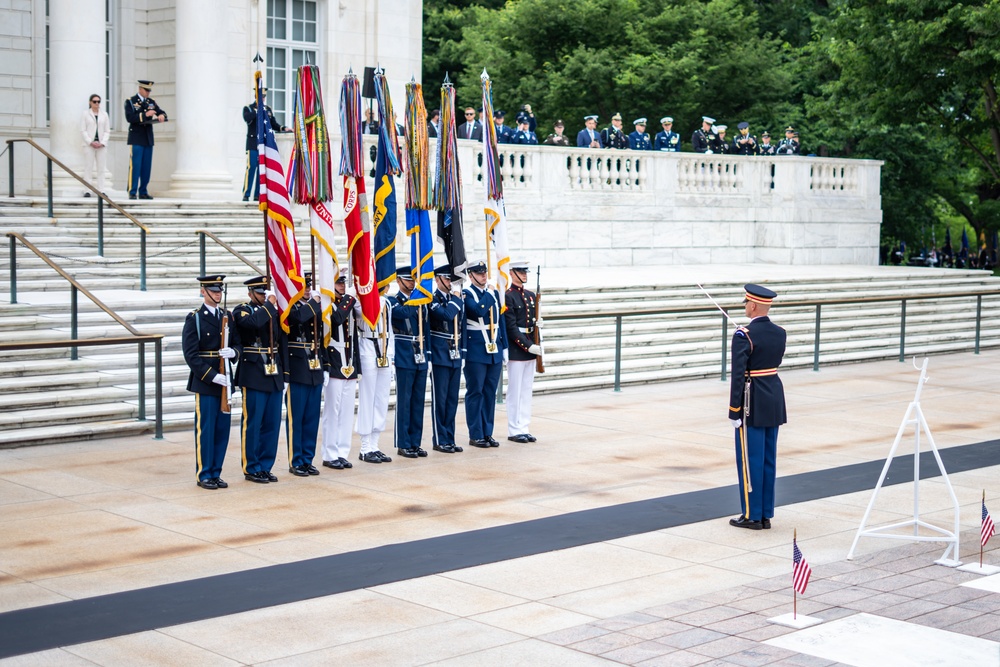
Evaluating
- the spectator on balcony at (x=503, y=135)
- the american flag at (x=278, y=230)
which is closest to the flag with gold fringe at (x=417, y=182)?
the american flag at (x=278, y=230)

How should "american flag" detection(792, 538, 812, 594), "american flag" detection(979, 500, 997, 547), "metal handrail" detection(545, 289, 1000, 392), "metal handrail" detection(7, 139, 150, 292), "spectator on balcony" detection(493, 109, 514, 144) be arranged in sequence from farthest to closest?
"spectator on balcony" detection(493, 109, 514, 144) → "metal handrail" detection(7, 139, 150, 292) → "metal handrail" detection(545, 289, 1000, 392) → "american flag" detection(979, 500, 997, 547) → "american flag" detection(792, 538, 812, 594)

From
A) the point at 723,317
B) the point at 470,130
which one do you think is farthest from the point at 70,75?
the point at 723,317

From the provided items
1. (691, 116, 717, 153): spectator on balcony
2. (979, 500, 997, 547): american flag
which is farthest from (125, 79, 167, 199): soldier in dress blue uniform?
(979, 500, 997, 547): american flag

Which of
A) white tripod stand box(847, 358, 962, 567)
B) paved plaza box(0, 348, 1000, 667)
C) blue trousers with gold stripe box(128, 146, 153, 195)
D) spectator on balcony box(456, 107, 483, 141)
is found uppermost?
spectator on balcony box(456, 107, 483, 141)

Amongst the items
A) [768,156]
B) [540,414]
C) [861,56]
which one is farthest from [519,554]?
[861,56]

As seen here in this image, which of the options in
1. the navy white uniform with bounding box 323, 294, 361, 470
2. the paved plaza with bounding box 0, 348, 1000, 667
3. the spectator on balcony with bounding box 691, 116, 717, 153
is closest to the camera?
the paved plaza with bounding box 0, 348, 1000, 667

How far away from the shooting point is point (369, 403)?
→ 12672mm

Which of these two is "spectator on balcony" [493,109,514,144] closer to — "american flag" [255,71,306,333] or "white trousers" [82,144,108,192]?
"white trousers" [82,144,108,192]

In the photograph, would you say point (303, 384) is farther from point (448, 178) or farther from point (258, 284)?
point (448, 178)

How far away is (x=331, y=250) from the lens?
1278 centimetres

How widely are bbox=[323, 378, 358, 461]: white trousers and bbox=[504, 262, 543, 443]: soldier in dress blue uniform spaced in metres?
2.14

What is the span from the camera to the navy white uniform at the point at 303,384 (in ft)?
39.1

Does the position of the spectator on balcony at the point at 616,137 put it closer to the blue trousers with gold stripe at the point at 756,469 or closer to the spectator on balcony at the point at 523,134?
the spectator on balcony at the point at 523,134

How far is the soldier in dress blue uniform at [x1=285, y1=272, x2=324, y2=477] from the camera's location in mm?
11930
